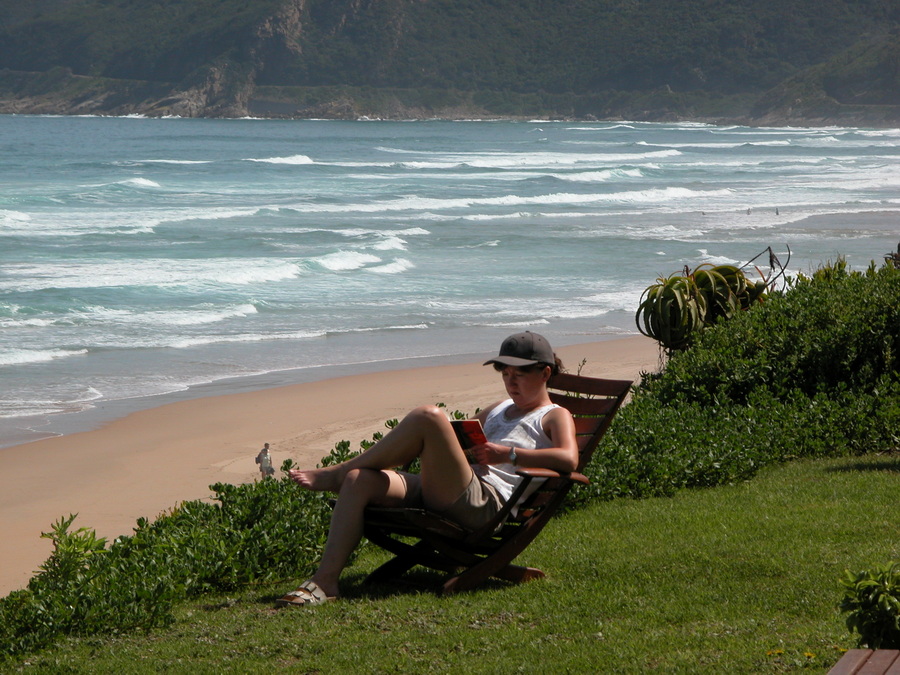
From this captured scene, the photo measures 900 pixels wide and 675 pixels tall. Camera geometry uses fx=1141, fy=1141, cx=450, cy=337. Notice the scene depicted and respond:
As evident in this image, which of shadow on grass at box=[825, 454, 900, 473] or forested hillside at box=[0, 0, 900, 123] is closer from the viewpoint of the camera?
shadow on grass at box=[825, 454, 900, 473]

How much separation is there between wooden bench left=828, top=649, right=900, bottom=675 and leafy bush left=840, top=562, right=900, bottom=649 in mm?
241

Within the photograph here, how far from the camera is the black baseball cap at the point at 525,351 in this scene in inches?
190

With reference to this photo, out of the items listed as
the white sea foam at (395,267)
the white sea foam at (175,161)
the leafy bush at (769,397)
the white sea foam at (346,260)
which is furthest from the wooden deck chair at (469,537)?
the white sea foam at (175,161)

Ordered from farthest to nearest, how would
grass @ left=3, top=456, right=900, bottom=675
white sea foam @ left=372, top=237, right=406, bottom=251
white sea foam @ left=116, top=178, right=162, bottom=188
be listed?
white sea foam @ left=116, top=178, right=162, bottom=188, white sea foam @ left=372, top=237, right=406, bottom=251, grass @ left=3, top=456, right=900, bottom=675

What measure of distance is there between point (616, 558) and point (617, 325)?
11.5 metres

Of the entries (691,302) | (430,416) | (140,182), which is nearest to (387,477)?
(430,416)

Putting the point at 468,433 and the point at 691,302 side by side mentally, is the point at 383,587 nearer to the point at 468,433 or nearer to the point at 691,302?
the point at 468,433

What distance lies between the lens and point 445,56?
167m

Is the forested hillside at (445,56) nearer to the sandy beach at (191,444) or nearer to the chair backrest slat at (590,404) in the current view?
the sandy beach at (191,444)

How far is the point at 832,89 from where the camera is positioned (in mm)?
138500

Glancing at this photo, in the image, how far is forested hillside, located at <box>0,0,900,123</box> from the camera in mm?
153250

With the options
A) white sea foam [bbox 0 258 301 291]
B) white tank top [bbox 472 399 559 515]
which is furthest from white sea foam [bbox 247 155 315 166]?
white tank top [bbox 472 399 559 515]

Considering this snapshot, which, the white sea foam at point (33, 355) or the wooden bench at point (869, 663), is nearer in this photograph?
the wooden bench at point (869, 663)

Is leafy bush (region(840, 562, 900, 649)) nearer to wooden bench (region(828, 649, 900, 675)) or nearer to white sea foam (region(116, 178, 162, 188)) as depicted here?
wooden bench (region(828, 649, 900, 675))
